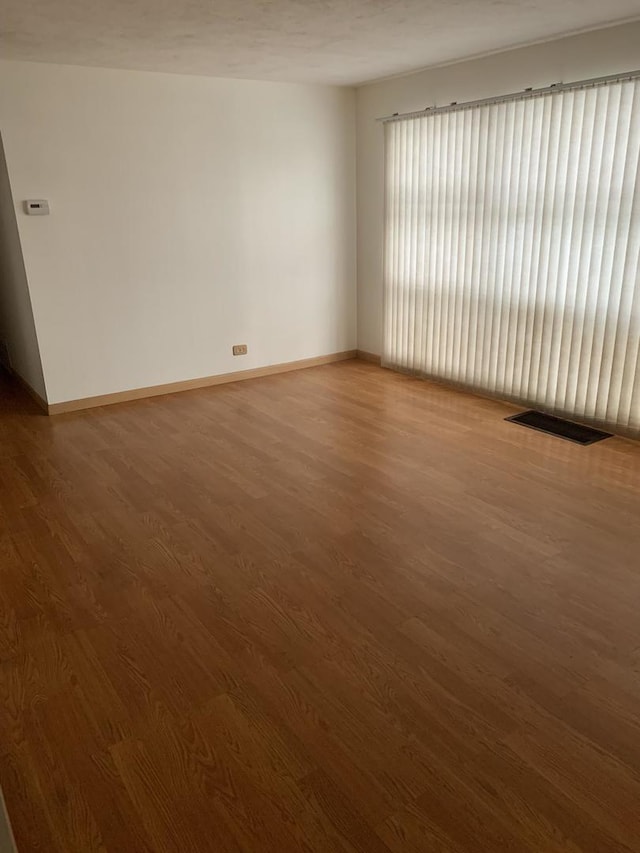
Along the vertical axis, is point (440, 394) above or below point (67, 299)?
below

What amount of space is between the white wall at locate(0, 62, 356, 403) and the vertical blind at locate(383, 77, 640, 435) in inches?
30.2

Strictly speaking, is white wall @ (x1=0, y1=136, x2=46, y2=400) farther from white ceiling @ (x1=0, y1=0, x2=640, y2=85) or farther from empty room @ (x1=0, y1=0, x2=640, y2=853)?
white ceiling @ (x1=0, y1=0, x2=640, y2=85)

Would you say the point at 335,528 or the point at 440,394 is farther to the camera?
the point at 440,394

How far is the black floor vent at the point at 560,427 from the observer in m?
4.39

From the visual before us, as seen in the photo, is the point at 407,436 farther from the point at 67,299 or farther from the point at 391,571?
the point at 67,299

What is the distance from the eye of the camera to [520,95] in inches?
173

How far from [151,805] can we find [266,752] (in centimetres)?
35

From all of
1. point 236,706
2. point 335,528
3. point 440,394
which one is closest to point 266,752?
point 236,706

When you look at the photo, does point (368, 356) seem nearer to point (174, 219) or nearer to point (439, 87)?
point (174, 219)

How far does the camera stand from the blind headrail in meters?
3.84

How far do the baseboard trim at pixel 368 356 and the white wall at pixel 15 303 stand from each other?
3.03 m

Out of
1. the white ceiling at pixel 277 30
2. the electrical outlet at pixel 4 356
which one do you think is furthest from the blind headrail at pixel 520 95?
the electrical outlet at pixel 4 356

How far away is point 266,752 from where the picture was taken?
1960 mm

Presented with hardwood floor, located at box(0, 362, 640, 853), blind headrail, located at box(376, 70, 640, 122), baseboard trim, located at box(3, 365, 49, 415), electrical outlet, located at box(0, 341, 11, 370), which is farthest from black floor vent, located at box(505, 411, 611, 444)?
electrical outlet, located at box(0, 341, 11, 370)
